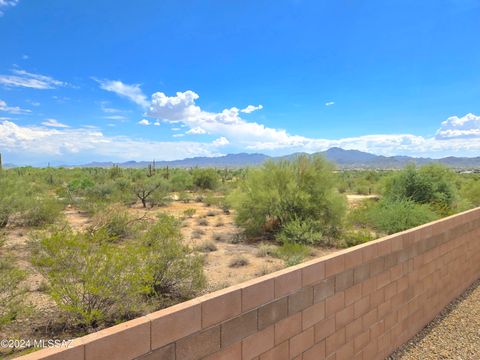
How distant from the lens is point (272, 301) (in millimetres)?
3826

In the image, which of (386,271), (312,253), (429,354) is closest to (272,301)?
(386,271)

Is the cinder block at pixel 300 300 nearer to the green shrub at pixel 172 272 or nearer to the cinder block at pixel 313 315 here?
the cinder block at pixel 313 315

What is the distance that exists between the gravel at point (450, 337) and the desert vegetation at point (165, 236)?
11.6ft

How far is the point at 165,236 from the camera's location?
7.50 meters

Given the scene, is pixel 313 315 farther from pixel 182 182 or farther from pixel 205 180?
pixel 205 180

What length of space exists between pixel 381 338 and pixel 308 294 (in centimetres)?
207

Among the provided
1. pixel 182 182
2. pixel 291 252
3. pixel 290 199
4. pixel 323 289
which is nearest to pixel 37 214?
pixel 290 199

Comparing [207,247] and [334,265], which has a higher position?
[334,265]

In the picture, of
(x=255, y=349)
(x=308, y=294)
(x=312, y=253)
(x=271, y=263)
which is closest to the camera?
(x=255, y=349)

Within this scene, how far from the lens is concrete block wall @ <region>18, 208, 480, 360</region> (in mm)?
2865

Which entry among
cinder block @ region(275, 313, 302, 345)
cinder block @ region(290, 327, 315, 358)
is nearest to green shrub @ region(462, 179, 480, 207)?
cinder block @ region(290, 327, 315, 358)

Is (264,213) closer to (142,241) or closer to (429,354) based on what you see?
(142,241)

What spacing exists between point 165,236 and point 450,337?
5.47 m

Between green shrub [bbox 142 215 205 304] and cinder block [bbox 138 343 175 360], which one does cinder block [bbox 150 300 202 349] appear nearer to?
cinder block [bbox 138 343 175 360]
